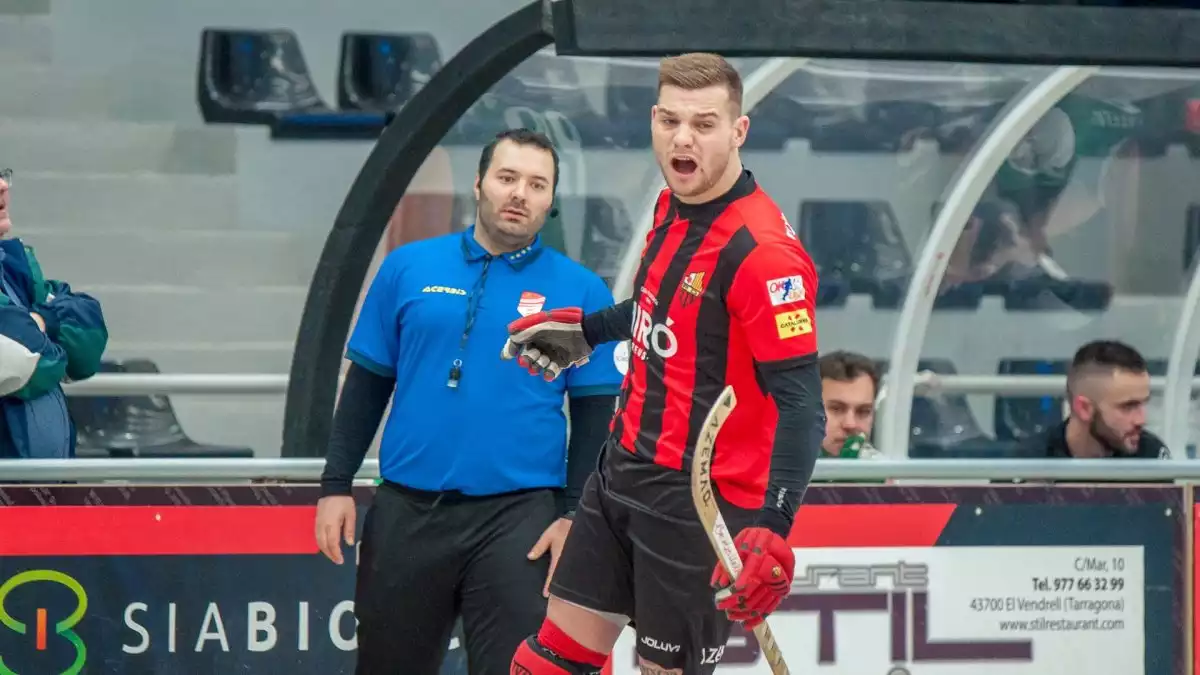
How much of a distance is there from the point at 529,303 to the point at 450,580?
2.22 ft

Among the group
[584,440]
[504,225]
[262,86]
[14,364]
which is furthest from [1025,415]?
[14,364]

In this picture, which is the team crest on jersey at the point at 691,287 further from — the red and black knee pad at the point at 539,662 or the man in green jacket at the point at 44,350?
the man in green jacket at the point at 44,350

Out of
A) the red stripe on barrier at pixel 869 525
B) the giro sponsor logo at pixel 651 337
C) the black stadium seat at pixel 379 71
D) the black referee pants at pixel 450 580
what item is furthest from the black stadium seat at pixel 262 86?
the giro sponsor logo at pixel 651 337

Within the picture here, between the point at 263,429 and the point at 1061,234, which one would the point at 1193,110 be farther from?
the point at 263,429

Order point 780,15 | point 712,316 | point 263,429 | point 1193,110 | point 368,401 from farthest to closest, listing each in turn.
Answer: point 263,429 → point 1193,110 → point 780,15 → point 368,401 → point 712,316

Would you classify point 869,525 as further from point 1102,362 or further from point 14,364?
point 14,364

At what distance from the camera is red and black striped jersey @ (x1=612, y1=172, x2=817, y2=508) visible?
367 centimetres

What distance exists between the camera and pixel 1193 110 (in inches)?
342

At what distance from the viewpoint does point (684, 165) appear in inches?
149

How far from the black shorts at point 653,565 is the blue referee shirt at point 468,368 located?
14.0 inches

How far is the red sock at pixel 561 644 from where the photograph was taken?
3934 millimetres

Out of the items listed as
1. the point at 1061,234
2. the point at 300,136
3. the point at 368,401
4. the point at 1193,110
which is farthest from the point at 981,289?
the point at 368,401

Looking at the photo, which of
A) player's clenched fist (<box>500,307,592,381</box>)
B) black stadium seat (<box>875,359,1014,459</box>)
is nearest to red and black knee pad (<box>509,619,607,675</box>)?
player's clenched fist (<box>500,307,592,381</box>)

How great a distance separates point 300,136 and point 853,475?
5.44m
